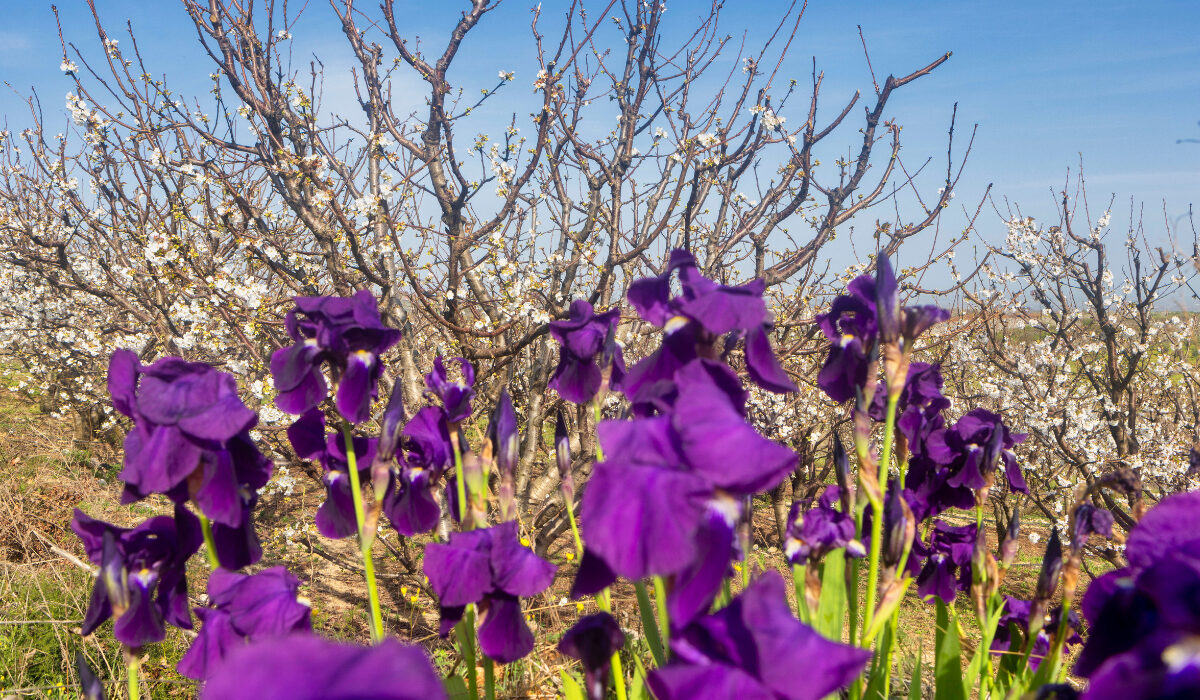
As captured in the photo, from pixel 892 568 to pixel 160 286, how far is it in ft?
23.1

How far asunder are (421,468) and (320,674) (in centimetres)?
152

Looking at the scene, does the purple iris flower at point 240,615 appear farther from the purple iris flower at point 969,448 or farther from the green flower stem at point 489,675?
the purple iris flower at point 969,448

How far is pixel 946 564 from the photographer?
232 centimetres

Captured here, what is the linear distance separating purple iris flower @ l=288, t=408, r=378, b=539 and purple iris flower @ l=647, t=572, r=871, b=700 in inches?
50.6

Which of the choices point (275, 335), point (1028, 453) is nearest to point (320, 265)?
point (275, 335)

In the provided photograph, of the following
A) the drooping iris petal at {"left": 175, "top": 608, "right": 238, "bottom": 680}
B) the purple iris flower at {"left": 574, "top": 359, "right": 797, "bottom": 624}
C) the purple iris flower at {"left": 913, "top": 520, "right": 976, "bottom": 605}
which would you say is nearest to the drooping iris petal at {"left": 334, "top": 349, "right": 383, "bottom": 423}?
the drooping iris petal at {"left": 175, "top": 608, "right": 238, "bottom": 680}

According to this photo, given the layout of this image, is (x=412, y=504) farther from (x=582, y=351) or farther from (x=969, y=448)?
(x=969, y=448)

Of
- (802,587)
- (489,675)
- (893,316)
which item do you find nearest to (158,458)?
(489,675)

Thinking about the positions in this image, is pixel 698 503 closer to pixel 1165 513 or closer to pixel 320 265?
pixel 1165 513

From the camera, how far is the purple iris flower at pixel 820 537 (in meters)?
1.71

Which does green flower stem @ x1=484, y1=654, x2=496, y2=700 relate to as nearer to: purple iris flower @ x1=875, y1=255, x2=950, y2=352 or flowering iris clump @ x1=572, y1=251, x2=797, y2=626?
flowering iris clump @ x1=572, y1=251, x2=797, y2=626

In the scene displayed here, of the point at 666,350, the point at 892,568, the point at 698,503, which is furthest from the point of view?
the point at 892,568

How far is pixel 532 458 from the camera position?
5.24 metres

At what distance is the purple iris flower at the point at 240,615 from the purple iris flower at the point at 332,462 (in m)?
0.57
